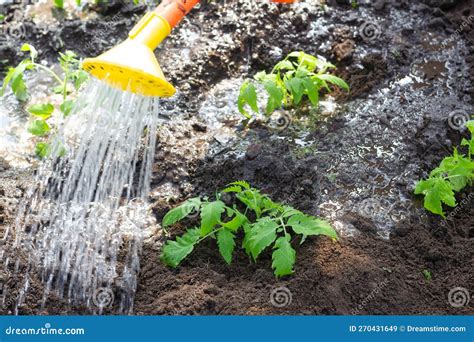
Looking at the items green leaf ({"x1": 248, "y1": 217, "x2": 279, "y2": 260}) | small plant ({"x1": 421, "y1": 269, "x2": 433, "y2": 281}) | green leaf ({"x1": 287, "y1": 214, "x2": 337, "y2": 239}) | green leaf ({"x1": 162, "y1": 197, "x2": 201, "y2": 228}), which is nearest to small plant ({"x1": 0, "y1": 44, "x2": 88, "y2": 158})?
green leaf ({"x1": 162, "y1": 197, "x2": 201, "y2": 228})

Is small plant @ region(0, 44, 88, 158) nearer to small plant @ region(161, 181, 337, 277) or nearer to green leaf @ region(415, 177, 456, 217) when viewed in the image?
small plant @ region(161, 181, 337, 277)

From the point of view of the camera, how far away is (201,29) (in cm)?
455

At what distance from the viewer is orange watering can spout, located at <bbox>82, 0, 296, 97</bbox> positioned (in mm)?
2992

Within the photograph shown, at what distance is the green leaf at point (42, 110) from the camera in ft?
12.6

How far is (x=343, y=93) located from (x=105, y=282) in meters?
1.78

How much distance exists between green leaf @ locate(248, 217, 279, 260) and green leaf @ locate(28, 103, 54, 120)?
1374 mm

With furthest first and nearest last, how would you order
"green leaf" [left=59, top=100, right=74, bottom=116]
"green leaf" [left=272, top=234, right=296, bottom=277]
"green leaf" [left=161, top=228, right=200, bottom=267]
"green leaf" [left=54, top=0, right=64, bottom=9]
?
1. "green leaf" [left=54, top=0, right=64, bottom=9]
2. "green leaf" [left=59, top=100, right=74, bottom=116]
3. "green leaf" [left=161, top=228, right=200, bottom=267]
4. "green leaf" [left=272, top=234, right=296, bottom=277]

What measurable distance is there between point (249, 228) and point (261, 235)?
0.20 m

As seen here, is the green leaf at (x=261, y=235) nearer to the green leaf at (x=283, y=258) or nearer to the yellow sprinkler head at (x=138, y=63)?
the green leaf at (x=283, y=258)

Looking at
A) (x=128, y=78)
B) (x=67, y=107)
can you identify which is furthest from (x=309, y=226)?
(x=67, y=107)

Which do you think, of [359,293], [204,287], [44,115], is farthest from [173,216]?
[44,115]

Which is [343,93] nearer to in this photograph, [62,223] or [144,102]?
[144,102]

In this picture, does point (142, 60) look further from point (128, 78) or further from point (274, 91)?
point (274, 91)

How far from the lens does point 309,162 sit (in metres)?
3.76
